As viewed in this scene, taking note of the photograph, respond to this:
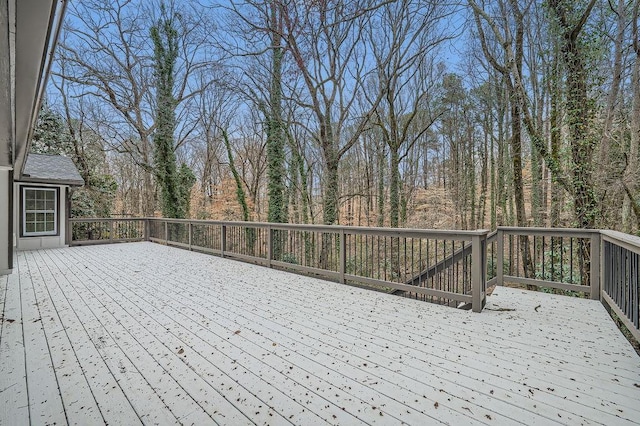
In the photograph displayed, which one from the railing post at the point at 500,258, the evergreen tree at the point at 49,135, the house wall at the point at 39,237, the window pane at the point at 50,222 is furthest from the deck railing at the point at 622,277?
the evergreen tree at the point at 49,135

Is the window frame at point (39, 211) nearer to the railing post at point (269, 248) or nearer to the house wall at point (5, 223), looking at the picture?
the house wall at point (5, 223)

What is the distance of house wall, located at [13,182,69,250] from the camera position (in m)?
8.39

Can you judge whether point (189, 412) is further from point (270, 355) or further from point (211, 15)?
point (211, 15)

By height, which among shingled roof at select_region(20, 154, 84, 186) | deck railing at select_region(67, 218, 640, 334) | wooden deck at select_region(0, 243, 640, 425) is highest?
shingled roof at select_region(20, 154, 84, 186)

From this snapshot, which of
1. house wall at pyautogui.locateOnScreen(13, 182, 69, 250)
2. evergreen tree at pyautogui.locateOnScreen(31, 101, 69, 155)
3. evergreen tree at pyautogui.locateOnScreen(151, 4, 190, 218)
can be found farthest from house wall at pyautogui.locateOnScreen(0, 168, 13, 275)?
evergreen tree at pyautogui.locateOnScreen(31, 101, 69, 155)

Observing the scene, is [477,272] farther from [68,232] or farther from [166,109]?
[166,109]

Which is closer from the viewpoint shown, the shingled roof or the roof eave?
the roof eave

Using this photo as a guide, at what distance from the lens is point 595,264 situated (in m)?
3.75

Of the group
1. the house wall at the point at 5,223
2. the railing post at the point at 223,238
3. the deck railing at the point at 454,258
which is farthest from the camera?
the railing post at the point at 223,238

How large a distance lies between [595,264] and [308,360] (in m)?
3.84

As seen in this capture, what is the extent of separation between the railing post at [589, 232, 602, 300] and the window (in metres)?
12.8

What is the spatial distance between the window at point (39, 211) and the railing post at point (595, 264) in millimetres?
12769

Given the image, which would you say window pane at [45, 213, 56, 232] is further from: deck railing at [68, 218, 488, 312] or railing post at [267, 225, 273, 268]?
railing post at [267, 225, 273, 268]

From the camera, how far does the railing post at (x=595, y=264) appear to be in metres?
3.70
